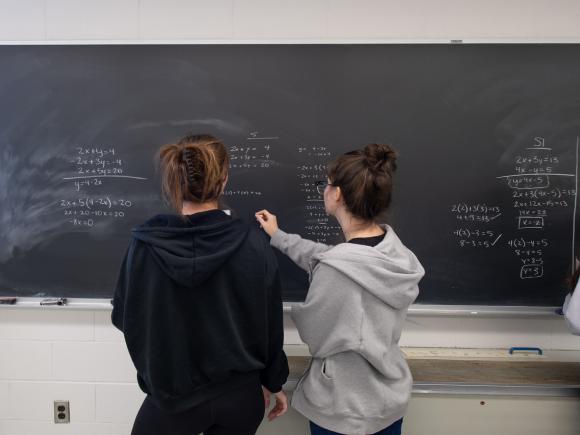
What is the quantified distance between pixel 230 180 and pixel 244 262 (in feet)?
2.44

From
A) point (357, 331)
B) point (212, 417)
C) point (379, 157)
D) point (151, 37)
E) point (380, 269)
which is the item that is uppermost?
point (151, 37)

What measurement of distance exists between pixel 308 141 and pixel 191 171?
2.65 ft

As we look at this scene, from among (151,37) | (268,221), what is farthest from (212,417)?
(151,37)

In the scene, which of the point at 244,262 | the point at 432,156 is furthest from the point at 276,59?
the point at 244,262

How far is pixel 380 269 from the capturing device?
1201 millimetres

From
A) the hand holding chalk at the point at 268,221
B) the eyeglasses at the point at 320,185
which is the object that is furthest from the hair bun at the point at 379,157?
the hand holding chalk at the point at 268,221

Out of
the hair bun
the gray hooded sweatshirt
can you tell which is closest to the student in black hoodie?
the gray hooded sweatshirt

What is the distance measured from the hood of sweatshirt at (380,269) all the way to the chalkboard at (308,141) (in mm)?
604

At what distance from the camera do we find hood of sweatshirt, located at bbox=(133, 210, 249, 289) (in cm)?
112

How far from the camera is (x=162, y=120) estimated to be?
1.84 metres

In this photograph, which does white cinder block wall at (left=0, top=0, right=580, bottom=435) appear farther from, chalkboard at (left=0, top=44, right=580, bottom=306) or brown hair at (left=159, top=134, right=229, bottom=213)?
brown hair at (left=159, top=134, right=229, bottom=213)

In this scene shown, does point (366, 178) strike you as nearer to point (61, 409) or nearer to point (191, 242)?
point (191, 242)

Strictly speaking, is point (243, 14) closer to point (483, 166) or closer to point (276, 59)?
point (276, 59)

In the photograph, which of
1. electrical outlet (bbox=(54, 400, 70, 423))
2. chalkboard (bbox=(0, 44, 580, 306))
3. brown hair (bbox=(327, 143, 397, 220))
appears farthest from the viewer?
electrical outlet (bbox=(54, 400, 70, 423))
